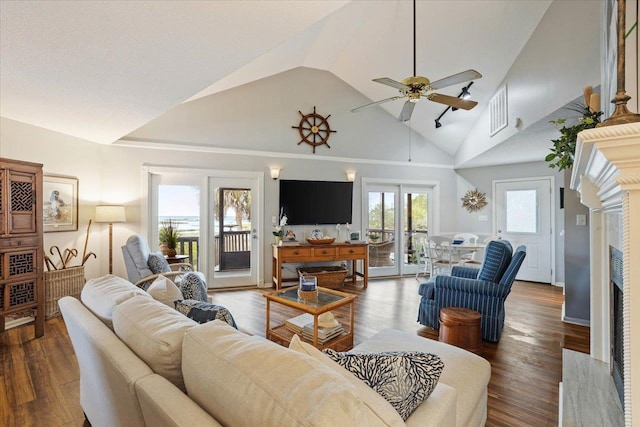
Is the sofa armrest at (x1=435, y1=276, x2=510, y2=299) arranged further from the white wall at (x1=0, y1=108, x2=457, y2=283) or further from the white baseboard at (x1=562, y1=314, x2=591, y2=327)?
the white wall at (x1=0, y1=108, x2=457, y2=283)

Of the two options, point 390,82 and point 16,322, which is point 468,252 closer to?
point 390,82

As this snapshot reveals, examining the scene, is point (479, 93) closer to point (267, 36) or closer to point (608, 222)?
point (608, 222)

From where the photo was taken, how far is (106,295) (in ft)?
5.39

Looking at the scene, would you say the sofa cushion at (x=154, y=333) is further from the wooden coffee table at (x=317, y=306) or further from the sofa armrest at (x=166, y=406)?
the wooden coffee table at (x=317, y=306)

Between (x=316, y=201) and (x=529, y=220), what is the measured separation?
3.96m

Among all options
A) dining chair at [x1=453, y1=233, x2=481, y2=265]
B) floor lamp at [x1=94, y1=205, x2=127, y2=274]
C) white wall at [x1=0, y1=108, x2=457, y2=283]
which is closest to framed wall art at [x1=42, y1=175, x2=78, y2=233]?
white wall at [x1=0, y1=108, x2=457, y2=283]

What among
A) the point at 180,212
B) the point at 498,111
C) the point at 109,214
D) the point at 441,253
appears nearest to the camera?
the point at 109,214

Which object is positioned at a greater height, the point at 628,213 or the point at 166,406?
the point at 628,213

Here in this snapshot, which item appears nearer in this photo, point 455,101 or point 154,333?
point 154,333

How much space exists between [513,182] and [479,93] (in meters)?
2.22

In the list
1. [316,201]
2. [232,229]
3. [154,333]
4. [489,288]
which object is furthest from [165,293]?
[316,201]

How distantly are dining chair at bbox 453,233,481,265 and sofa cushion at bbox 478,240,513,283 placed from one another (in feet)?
7.78

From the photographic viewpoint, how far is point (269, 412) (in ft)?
2.37

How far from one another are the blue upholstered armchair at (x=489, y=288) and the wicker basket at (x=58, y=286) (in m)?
4.32
